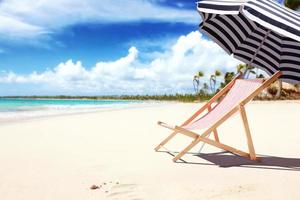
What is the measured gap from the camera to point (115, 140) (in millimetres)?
7023

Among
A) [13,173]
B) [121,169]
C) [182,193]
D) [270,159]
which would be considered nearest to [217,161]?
[270,159]

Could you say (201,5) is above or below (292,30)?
above

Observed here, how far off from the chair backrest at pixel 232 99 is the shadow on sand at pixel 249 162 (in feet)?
1.66

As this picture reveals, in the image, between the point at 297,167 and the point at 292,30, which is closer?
the point at 292,30

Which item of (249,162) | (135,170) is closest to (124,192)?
(135,170)

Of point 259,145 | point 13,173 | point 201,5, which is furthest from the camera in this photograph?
point 259,145

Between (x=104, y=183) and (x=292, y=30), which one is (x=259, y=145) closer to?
(x=292, y=30)

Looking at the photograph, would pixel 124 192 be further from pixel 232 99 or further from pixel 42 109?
pixel 42 109

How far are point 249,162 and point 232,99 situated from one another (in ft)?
2.77

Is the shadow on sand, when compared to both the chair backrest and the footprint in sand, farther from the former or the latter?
the footprint in sand

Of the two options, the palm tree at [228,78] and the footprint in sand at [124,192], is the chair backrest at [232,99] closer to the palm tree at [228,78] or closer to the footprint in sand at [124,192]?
the footprint in sand at [124,192]

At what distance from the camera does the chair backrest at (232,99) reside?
4836 millimetres

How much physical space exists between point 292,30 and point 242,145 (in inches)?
115

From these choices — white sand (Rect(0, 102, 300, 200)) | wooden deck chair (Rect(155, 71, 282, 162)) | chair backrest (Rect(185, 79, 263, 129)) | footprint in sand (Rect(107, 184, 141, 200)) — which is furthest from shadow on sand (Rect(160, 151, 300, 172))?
footprint in sand (Rect(107, 184, 141, 200))
